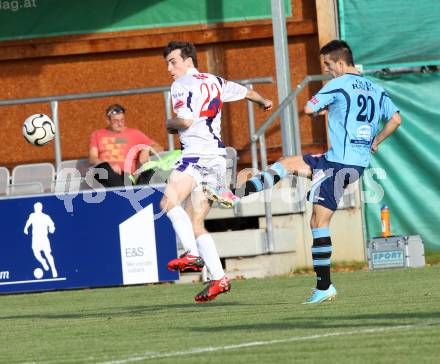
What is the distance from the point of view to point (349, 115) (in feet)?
32.1

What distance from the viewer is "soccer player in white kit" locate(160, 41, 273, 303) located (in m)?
10.0

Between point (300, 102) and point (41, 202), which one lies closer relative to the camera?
point (41, 202)

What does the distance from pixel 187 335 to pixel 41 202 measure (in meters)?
7.46

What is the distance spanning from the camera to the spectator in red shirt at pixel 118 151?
49.0 ft

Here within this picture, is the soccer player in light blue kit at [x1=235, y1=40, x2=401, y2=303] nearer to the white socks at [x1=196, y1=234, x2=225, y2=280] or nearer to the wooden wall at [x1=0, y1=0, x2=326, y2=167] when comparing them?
the white socks at [x1=196, y1=234, x2=225, y2=280]

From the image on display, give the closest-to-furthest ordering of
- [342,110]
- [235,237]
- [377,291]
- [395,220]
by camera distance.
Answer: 1. [342,110]
2. [377,291]
3. [235,237]
4. [395,220]

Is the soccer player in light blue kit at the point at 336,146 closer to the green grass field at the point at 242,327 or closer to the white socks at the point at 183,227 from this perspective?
the green grass field at the point at 242,327

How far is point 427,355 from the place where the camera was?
20.1ft

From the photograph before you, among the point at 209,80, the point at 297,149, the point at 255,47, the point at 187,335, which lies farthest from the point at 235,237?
the point at 187,335

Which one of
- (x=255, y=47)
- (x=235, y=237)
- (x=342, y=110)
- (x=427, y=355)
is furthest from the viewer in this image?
(x=255, y=47)

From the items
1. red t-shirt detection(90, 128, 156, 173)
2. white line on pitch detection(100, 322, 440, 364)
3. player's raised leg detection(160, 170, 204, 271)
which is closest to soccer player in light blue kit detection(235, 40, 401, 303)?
player's raised leg detection(160, 170, 204, 271)

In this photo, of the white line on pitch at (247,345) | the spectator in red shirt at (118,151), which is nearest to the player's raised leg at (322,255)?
the white line on pitch at (247,345)

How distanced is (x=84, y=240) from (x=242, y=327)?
23.3 ft

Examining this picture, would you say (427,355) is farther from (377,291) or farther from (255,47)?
(255,47)
